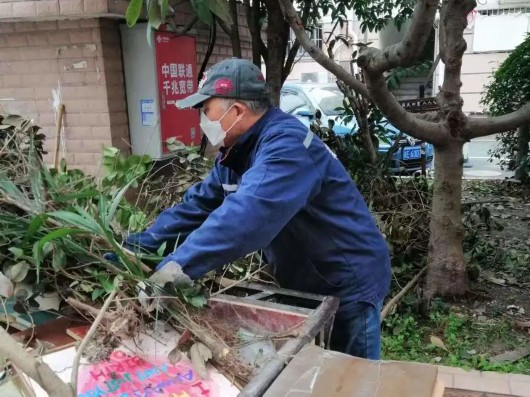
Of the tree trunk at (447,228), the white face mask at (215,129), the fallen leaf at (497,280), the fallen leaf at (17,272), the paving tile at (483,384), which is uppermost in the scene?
the white face mask at (215,129)

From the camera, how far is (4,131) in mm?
2191

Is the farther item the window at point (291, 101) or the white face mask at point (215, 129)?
the window at point (291, 101)

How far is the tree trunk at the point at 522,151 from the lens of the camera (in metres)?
7.53

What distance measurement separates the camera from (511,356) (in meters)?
3.47

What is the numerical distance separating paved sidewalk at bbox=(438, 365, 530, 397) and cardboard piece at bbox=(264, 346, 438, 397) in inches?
76.0

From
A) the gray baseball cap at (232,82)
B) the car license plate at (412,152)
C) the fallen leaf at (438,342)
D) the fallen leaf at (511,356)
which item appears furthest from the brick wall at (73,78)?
the car license plate at (412,152)

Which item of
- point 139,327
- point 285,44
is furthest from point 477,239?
point 139,327

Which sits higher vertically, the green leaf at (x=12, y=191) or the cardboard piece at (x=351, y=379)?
the green leaf at (x=12, y=191)

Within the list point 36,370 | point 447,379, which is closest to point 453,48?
point 447,379

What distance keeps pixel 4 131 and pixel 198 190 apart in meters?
0.80

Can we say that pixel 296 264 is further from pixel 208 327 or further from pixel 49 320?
pixel 49 320

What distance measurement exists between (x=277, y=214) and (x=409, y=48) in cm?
168

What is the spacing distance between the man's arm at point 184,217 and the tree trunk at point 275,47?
A: 2653 mm

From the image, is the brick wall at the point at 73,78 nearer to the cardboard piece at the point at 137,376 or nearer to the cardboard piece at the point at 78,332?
the cardboard piece at the point at 78,332
